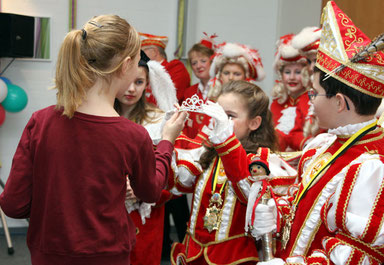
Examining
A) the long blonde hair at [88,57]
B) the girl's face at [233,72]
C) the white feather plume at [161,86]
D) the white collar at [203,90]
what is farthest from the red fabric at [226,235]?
the white collar at [203,90]

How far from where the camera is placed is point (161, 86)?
9.64 ft

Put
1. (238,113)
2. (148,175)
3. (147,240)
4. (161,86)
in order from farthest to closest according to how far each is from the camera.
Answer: (161,86)
(147,240)
(238,113)
(148,175)

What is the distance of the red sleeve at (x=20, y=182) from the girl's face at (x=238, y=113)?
96 cm

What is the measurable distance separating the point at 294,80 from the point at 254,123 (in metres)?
1.53

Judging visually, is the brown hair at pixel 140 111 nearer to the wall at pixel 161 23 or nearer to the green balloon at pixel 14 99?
the green balloon at pixel 14 99

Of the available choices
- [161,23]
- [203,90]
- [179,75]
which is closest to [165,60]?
[179,75]

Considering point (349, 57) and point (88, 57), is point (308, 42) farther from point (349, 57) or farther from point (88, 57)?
point (88, 57)

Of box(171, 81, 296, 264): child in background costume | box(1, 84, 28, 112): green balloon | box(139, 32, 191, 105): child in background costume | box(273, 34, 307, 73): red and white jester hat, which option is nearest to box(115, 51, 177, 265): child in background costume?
box(171, 81, 296, 264): child in background costume

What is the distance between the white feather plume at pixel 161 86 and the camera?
287cm

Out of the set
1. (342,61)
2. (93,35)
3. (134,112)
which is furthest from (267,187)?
(134,112)

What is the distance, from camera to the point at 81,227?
1502 mm

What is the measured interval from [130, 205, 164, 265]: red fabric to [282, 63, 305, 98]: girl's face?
64.1 inches

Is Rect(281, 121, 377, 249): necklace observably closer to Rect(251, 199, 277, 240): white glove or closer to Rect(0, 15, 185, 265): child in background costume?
Rect(251, 199, 277, 240): white glove

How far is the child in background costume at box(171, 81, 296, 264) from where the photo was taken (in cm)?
191
